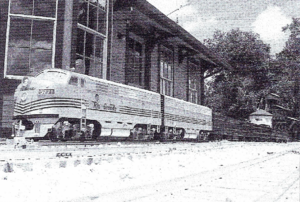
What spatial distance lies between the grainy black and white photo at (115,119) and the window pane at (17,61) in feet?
0.15

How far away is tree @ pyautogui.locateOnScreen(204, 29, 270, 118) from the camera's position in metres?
42.0

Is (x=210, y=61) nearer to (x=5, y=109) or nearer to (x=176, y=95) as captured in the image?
(x=176, y=95)

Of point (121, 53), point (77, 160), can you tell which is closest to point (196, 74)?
point (121, 53)

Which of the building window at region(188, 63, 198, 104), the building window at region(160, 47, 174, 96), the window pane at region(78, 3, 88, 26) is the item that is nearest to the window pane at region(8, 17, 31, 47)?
the window pane at region(78, 3, 88, 26)

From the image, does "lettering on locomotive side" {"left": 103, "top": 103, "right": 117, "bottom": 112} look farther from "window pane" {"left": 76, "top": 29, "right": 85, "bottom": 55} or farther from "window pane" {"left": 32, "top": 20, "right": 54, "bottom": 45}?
"window pane" {"left": 76, "top": 29, "right": 85, "bottom": 55}

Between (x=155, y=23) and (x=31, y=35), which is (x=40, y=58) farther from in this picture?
(x=155, y=23)

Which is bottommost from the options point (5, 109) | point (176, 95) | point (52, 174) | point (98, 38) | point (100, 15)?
point (52, 174)

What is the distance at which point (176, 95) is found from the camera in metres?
27.1

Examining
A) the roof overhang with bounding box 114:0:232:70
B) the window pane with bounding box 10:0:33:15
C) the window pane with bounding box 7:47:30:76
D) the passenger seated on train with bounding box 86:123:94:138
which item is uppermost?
the roof overhang with bounding box 114:0:232:70

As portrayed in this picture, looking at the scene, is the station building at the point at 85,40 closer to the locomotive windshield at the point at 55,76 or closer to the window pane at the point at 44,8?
the window pane at the point at 44,8

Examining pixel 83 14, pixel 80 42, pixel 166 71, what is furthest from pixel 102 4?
pixel 166 71

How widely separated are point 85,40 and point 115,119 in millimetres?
5514

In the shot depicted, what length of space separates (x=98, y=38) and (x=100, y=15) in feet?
3.93

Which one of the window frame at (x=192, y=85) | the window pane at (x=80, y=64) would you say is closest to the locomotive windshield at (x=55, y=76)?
the window pane at (x=80, y=64)
